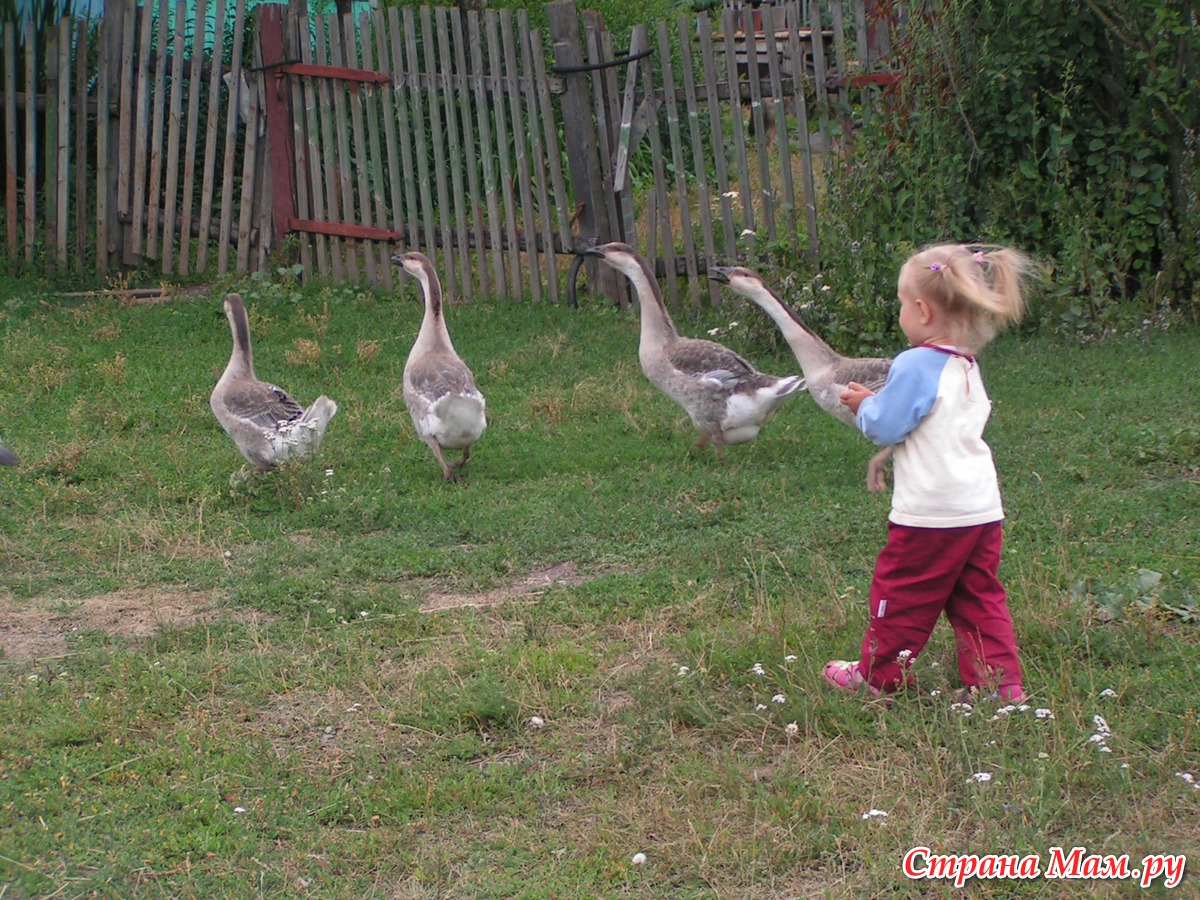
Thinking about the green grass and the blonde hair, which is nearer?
the green grass

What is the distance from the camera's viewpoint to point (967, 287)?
423cm

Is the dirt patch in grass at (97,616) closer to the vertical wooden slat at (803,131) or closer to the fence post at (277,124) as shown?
the vertical wooden slat at (803,131)

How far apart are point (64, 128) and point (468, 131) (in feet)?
14.4

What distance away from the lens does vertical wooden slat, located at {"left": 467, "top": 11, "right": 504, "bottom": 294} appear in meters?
12.1

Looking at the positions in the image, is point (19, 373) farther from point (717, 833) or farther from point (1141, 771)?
point (1141, 771)

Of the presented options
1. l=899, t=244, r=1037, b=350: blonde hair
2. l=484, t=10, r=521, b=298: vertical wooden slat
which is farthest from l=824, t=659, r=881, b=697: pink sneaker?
l=484, t=10, r=521, b=298: vertical wooden slat

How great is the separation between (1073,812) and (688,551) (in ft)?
9.31

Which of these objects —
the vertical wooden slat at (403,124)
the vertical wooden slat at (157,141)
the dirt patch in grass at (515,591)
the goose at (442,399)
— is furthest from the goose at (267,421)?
the vertical wooden slat at (157,141)

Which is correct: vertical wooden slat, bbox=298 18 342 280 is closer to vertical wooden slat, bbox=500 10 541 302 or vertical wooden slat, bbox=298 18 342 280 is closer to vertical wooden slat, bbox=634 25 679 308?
vertical wooden slat, bbox=500 10 541 302

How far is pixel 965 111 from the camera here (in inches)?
436

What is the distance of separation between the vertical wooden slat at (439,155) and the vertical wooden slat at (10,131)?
444 centimetres

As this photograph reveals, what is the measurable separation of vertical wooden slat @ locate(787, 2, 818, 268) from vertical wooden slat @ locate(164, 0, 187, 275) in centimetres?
629

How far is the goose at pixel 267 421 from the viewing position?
25.3ft

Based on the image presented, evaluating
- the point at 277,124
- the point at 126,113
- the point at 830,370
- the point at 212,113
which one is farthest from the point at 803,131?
the point at 126,113
